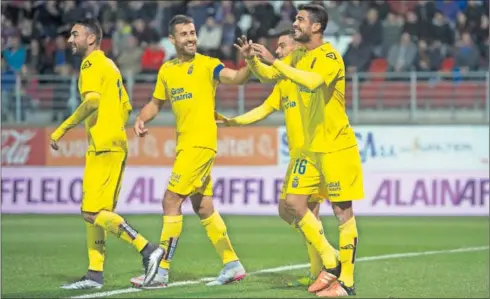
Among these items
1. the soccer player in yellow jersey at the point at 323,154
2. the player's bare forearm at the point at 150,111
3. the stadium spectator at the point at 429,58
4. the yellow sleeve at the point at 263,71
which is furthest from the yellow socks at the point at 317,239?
the stadium spectator at the point at 429,58

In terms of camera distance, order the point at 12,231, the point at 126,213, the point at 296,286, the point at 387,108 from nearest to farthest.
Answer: the point at 296,286
the point at 12,231
the point at 126,213
the point at 387,108

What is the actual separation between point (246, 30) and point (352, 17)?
7.17 ft

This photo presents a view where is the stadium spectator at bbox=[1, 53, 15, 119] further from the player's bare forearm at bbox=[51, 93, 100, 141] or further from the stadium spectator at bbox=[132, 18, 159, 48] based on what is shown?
the player's bare forearm at bbox=[51, 93, 100, 141]

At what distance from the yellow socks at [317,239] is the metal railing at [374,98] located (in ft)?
37.6

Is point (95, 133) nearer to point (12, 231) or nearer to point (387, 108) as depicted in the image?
point (12, 231)

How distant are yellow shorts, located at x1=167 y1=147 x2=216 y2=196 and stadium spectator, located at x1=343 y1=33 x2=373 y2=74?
12103 mm

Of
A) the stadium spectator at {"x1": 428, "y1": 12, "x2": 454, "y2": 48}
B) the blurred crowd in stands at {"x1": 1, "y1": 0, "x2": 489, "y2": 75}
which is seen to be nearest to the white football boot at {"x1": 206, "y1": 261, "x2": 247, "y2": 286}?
the blurred crowd in stands at {"x1": 1, "y1": 0, "x2": 489, "y2": 75}


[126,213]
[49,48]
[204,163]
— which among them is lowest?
[126,213]

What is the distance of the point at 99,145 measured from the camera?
34.6 feet

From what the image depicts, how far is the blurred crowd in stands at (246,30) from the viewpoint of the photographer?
22.6 m

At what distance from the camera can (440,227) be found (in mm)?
17797

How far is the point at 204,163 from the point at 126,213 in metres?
9.72

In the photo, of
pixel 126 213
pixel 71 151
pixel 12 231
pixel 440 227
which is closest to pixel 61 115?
pixel 71 151

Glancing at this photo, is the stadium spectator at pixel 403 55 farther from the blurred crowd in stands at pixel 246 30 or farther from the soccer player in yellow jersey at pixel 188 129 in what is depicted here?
the soccer player in yellow jersey at pixel 188 129
